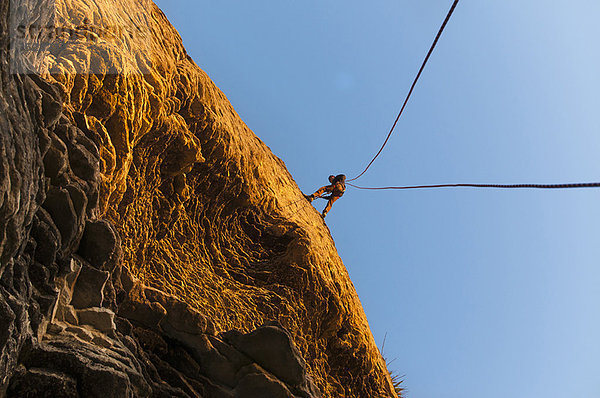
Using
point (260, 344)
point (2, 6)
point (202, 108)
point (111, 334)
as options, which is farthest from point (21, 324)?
point (202, 108)

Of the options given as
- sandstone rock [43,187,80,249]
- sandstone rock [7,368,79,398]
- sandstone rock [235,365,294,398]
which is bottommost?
sandstone rock [7,368,79,398]

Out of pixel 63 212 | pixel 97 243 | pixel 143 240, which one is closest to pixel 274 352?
Answer: pixel 97 243

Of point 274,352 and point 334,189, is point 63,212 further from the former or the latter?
point 334,189

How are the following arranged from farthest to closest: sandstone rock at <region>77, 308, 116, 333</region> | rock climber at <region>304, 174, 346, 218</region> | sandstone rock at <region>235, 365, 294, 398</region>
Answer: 1. rock climber at <region>304, 174, 346, 218</region>
2. sandstone rock at <region>235, 365, 294, 398</region>
3. sandstone rock at <region>77, 308, 116, 333</region>

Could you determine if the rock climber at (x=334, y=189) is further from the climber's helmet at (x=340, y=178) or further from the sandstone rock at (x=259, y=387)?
the sandstone rock at (x=259, y=387)

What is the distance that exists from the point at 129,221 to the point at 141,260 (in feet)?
1.67

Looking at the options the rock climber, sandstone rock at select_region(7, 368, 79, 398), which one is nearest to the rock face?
sandstone rock at select_region(7, 368, 79, 398)

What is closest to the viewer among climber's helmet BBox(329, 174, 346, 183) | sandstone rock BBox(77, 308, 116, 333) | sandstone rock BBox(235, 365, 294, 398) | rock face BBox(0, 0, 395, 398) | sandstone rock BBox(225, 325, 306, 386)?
rock face BBox(0, 0, 395, 398)

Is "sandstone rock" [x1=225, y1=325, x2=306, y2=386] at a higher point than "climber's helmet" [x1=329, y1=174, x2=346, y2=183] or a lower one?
lower

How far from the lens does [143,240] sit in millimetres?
5590

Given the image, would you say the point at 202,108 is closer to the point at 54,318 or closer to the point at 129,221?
the point at 129,221

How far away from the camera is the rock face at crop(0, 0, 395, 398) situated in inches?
118

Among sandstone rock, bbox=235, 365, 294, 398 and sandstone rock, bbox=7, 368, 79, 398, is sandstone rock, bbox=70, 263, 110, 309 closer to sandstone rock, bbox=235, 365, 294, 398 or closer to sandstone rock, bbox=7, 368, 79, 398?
sandstone rock, bbox=7, 368, 79, 398

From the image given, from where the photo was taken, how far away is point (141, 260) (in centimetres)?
549
